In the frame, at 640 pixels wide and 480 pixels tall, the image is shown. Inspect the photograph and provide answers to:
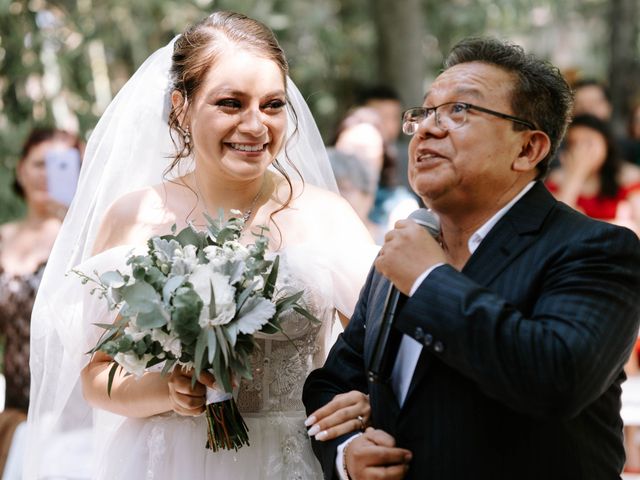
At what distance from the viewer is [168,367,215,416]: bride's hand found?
3016 millimetres

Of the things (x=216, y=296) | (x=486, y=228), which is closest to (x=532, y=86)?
(x=486, y=228)

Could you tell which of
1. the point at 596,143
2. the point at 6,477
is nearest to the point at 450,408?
the point at 6,477

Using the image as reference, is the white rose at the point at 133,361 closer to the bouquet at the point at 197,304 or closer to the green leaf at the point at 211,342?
the bouquet at the point at 197,304

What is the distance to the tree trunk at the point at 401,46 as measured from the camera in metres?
10.7

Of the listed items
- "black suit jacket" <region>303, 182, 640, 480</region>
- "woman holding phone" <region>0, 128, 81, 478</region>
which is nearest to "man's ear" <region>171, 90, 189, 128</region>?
"black suit jacket" <region>303, 182, 640, 480</region>

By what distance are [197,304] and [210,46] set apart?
106cm

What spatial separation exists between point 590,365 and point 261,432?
4.49ft

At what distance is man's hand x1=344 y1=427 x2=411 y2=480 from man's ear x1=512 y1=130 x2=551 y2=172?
31.6 inches

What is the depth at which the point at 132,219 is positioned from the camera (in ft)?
11.6

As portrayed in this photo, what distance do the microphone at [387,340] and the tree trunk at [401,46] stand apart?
8.13m

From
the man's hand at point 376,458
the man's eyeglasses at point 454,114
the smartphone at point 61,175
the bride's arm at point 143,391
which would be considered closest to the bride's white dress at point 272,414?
the bride's arm at point 143,391

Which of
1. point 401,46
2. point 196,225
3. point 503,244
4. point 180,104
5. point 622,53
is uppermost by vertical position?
point 622,53

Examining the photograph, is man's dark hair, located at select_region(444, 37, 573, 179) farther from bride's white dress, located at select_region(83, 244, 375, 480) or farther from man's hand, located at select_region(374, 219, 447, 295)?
bride's white dress, located at select_region(83, 244, 375, 480)

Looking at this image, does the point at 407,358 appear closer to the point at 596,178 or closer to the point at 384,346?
the point at 384,346
